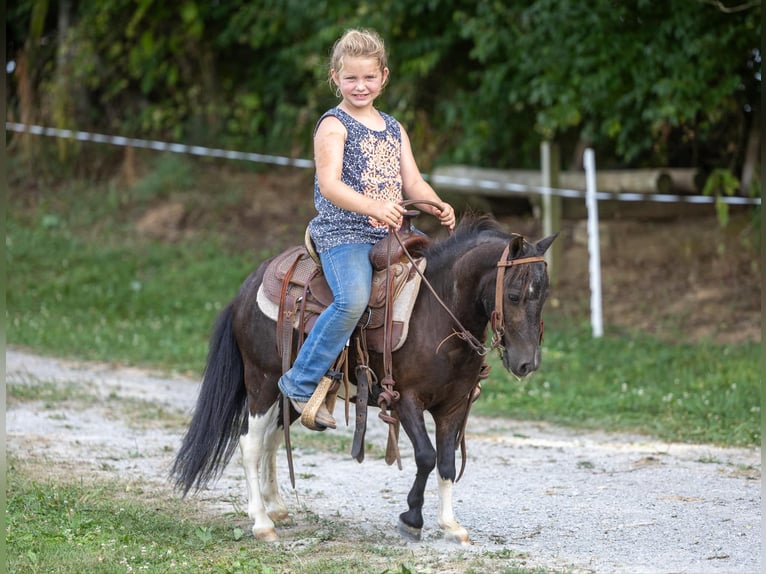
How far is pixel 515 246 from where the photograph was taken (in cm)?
480

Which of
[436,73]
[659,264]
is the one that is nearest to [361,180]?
[659,264]

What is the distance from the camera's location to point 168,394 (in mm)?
9805

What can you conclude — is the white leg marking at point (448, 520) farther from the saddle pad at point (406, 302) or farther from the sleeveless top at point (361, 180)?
the sleeveless top at point (361, 180)

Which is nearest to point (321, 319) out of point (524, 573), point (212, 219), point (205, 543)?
point (205, 543)

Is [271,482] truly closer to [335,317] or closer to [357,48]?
[335,317]

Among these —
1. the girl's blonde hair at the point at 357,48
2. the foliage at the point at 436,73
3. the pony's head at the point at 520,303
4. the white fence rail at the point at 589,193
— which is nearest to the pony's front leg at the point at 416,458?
the pony's head at the point at 520,303

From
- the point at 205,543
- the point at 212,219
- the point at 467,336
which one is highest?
the point at 212,219

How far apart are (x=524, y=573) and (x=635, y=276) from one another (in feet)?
30.8

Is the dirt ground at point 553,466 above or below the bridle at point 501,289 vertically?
below

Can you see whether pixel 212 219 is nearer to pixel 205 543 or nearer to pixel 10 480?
pixel 10 480

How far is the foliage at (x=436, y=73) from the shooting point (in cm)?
1217

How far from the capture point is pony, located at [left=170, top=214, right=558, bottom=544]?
481 cm

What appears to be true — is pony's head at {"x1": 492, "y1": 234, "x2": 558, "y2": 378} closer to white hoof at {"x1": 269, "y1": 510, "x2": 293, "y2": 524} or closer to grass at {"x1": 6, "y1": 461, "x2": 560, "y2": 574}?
grass at {"x1": 6, "y1": 461, "x2": 560, "y2": 574}

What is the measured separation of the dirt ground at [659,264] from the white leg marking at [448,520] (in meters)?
6.97
